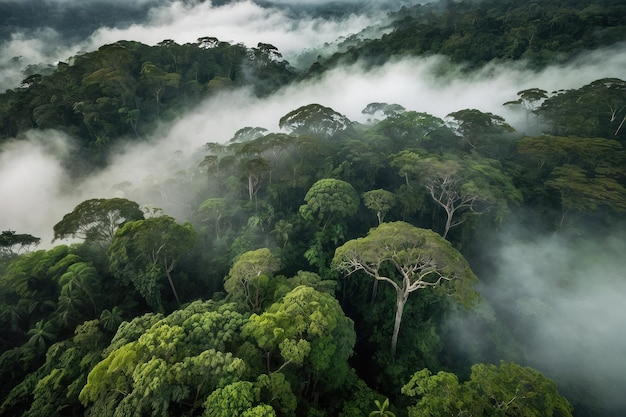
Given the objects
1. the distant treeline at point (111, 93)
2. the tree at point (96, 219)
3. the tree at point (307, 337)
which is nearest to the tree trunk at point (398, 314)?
the tree at point (307, 337)

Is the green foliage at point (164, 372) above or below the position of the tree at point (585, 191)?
above

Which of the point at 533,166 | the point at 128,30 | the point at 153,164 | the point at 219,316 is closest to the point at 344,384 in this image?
the point at 219,316

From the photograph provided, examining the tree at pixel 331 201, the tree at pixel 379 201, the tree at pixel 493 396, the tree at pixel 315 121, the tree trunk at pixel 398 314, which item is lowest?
the tree trunk at pixel 398 314

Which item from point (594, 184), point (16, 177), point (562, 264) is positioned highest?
point (16, 177)

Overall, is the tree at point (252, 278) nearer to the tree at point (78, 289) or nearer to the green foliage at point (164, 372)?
the green foliage at point (164, 372)

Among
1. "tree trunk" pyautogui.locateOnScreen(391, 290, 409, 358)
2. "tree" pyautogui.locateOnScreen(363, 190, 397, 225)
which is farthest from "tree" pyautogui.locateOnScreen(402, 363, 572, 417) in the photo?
"tree" pyautogui.locateOnScreen(363, 190, 397, 225)

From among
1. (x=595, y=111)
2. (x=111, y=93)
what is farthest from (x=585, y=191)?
(x=111, y=93)

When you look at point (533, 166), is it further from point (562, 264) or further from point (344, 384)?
point (344, 384)
